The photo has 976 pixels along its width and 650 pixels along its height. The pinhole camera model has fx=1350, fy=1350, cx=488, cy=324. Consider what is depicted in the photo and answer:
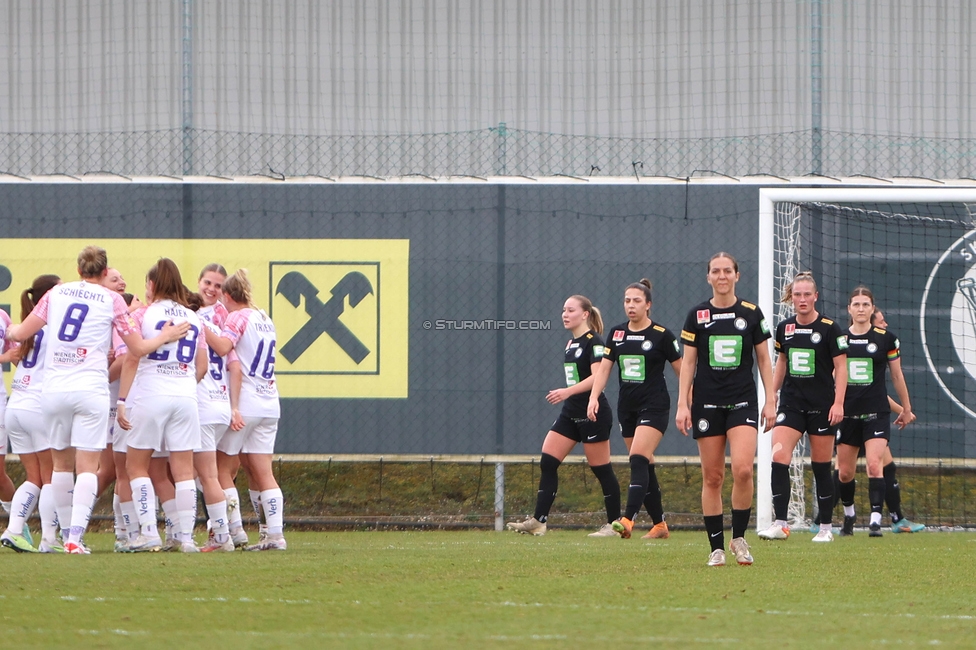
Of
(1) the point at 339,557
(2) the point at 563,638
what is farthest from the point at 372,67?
(2) the point at 563,638

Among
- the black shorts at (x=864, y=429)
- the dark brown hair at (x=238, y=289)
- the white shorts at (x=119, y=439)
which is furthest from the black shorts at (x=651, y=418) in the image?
the white shorts at (x=119, y=439)

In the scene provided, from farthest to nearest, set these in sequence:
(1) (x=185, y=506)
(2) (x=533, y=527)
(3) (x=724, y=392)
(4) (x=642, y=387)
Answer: (2) (x=533, y=527)
(4) (x=642, y=387)
(1) (x=185, y=506)
(3) (x=724, y=392)

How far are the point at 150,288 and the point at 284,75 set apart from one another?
509cm

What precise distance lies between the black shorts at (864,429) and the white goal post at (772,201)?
2.23 ft

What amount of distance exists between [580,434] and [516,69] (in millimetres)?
4103

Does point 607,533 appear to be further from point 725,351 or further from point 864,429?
point 725,351

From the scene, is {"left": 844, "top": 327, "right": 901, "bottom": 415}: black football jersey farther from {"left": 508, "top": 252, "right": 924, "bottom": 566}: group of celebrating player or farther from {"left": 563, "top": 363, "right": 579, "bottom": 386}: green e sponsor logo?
{"left": 563, "top": 363, "right": 579, "bottom": 386}: green e sponsor logo

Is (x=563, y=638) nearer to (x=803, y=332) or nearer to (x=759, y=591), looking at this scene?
(x=759, y=591)

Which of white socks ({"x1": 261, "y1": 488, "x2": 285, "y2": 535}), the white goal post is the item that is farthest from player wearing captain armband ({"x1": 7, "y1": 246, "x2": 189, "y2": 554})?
the white goal post

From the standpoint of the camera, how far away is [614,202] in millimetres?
13227

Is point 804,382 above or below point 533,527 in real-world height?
above

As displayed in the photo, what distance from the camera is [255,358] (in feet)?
31.3

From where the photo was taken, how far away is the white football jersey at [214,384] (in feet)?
30.7

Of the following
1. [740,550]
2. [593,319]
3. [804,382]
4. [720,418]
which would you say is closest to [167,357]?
[720,418]
